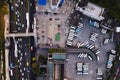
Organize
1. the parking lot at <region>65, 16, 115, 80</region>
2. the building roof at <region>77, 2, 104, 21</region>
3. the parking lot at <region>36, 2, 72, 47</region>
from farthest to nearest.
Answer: the parking lot at <region>65, 16, 115, 80</region> → the parking lot at <region>36, 2, 72, 47</region> → the building roof at <region>77, 2, 104, 21</region>

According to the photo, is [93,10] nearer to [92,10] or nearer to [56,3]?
[92,10]

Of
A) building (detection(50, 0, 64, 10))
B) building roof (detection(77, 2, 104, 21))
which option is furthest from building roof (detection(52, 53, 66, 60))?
building roof (detection(77, 2, 104, 21))

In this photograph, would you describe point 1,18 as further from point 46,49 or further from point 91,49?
point 91,49

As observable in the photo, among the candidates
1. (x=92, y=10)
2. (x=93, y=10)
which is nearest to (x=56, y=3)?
(x=92, y=10)

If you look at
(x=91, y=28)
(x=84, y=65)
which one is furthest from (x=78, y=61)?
(x=91, y=28)

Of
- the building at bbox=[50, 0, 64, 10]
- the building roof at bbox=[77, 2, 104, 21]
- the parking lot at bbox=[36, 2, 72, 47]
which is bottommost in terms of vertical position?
the parking lot at bbox=[36, 2, 72, 47]

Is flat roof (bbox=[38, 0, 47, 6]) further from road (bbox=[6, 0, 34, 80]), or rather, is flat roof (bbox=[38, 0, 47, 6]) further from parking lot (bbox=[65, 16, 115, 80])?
parking lot (bbox=[65, 16, 115, 80])

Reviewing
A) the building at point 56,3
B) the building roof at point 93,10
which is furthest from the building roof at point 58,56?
the building roof at point 93,10

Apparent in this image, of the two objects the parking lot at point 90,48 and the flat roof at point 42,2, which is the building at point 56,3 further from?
the parking lot at point 90,48
